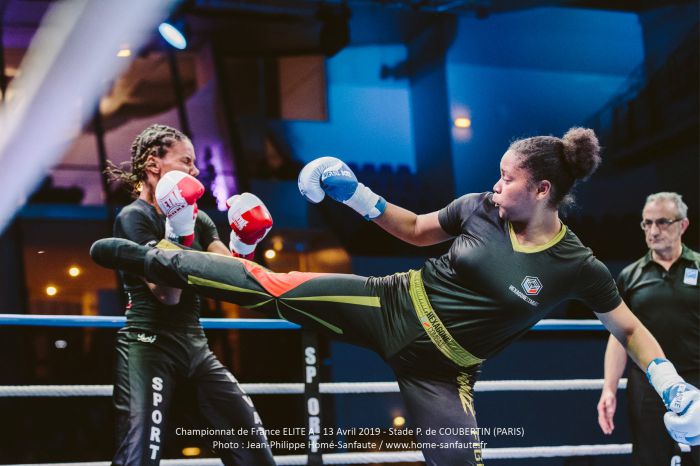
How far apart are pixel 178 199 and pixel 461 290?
0.74 m

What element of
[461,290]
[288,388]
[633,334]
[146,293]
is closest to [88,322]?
[146,293]

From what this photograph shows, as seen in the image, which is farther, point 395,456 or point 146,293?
point 395,456

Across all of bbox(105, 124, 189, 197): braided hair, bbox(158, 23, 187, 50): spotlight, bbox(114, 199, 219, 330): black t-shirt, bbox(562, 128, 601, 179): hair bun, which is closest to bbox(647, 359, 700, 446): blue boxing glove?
bbox(562, 128, 601, 179): hair bun

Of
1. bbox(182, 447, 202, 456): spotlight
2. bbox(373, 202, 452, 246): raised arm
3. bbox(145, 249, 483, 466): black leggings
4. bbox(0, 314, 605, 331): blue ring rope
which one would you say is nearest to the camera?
bbox(145, 249, 483, 466): black leggings

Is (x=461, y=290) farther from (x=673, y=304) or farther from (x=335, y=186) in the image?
(x=673, y=304)

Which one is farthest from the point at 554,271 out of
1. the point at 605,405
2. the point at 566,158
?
the point at 605,405

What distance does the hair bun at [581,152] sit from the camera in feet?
6.26

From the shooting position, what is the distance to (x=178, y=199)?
194cm

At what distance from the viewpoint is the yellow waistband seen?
1890mm

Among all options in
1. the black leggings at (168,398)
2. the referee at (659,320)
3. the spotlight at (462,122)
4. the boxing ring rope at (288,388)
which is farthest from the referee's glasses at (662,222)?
the spotlight at (462,122)

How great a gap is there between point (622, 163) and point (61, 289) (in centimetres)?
736

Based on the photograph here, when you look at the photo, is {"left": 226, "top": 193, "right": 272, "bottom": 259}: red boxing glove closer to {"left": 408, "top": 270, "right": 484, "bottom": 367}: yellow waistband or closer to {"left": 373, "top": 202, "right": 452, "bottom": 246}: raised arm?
{"left": 373, "top": 202, "right": 452, "bottom": 246}: raised arm

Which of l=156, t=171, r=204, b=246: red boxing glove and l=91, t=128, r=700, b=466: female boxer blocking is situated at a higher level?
l=156, t=171, r=204, b=246: red boxing glove

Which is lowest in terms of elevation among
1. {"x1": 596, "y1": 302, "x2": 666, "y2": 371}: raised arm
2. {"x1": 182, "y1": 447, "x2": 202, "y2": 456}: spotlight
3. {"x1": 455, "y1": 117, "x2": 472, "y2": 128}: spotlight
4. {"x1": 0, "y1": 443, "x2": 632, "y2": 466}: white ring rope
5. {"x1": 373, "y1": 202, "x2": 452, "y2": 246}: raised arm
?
{"x1": 182, "y1": 447, "x2": 202, "y2": 456}: spotlight
